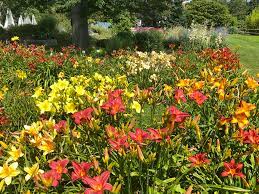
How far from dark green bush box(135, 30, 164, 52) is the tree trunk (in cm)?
267

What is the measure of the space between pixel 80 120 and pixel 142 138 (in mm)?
504

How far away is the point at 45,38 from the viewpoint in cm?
2289

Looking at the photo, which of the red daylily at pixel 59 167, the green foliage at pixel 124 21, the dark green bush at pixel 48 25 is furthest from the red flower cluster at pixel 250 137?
the dark green bush at pixel 48 25

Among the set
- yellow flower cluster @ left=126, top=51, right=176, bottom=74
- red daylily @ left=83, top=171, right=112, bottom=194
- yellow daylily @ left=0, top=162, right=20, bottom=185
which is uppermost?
red daylily @ left=83, top=171, right=112, bottom=194

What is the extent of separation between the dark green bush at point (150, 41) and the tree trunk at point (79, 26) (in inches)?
105

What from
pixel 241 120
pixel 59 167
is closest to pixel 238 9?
pixel 241 120

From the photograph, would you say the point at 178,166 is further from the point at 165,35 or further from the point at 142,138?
the point at 165,35

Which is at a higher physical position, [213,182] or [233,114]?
[233,114]

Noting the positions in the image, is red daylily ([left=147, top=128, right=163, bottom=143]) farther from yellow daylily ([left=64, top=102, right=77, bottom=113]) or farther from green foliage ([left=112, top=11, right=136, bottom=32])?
green foliage ([left=112, top=11, right=136, bottom=32])

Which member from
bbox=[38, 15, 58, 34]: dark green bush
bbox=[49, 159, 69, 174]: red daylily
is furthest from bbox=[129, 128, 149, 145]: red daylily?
bbox=[38, 15, 58, 34]: dark green bush

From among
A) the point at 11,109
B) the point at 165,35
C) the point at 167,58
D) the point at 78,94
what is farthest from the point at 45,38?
the point at 78,94

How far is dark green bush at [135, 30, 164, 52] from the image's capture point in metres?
18.1

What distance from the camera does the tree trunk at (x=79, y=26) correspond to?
16594mm

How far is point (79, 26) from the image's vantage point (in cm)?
1712
